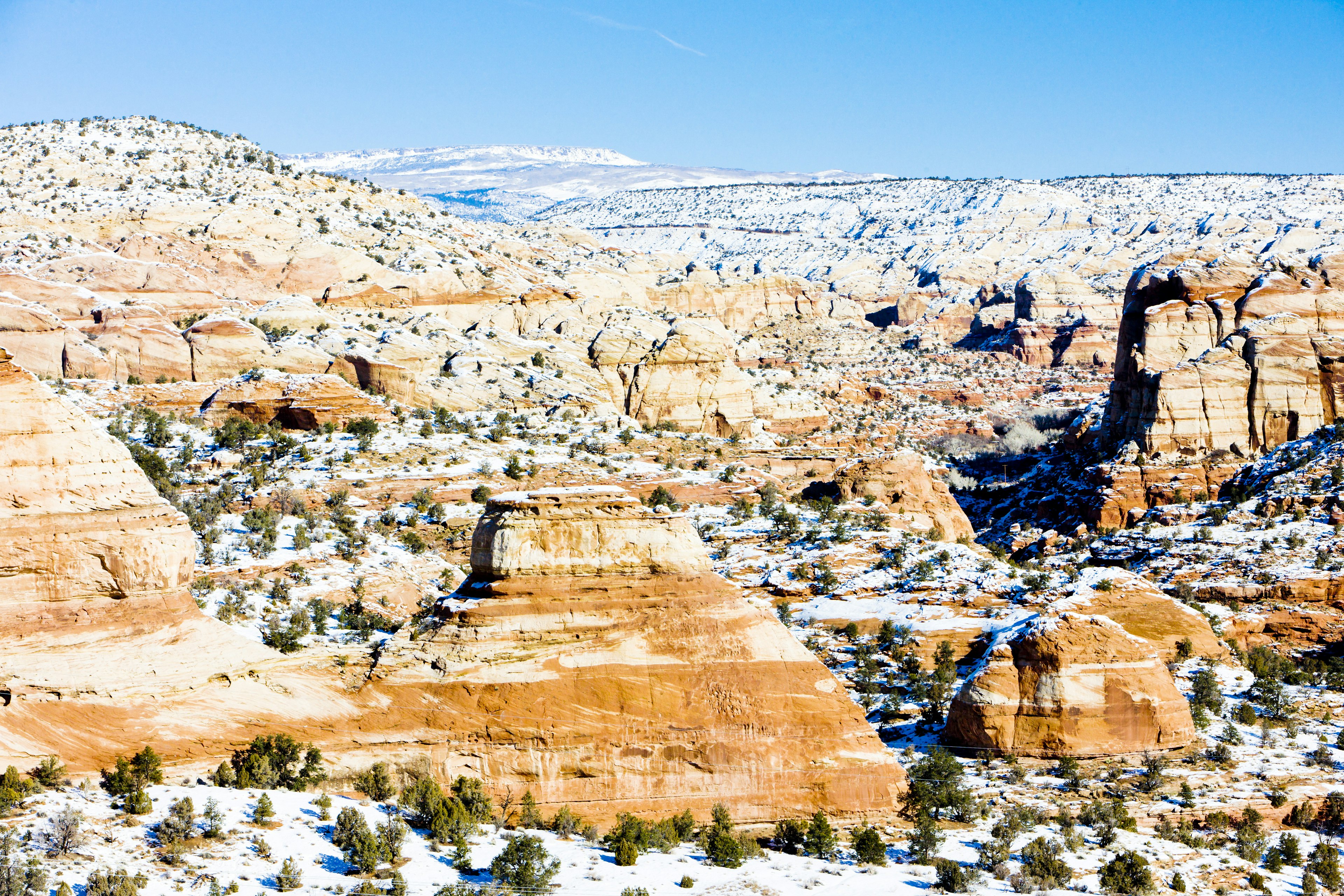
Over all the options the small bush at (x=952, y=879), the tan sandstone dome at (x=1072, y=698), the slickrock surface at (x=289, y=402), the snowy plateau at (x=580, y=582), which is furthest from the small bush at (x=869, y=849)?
the slickrock surface at (x=289, y=402)

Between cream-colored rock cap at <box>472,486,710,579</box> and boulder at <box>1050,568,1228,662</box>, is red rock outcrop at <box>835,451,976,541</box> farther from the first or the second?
cream-colored rock cap at <box>472,486,710,579</box>

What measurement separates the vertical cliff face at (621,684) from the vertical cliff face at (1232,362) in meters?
43.9

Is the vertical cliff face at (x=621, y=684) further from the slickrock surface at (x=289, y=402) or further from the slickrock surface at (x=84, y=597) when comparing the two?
the slickrock surface at (x=289, y=402)

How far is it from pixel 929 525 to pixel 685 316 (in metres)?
31.5

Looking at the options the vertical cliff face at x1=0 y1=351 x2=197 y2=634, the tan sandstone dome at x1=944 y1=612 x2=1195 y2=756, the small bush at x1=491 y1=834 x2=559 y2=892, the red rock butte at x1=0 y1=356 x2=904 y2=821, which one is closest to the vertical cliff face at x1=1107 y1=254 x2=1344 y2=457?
the tan sandstone dome at x1=944 y1=612 x2=1195 y2=756

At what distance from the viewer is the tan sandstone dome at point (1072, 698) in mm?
27781

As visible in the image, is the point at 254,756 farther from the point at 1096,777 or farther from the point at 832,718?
the point at 1096,777

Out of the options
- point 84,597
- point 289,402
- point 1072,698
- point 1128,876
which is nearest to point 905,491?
point 1072,698

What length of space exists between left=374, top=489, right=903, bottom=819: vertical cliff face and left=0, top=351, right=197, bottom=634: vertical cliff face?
366cm

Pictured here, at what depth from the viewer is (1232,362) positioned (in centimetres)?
6116

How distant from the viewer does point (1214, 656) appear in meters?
36.0

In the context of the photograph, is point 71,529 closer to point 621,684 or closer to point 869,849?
point 621,684

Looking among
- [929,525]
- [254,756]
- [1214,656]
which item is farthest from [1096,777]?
[929,525]

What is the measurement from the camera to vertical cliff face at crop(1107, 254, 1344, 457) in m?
60.3
